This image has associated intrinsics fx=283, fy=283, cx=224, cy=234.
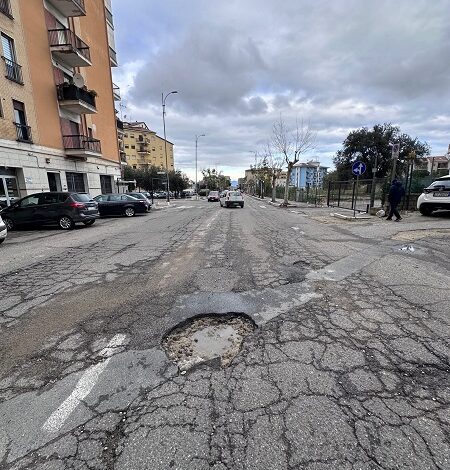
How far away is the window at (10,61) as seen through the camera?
15509 millimetres

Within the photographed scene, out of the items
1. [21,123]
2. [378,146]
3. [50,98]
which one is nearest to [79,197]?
[21,123]

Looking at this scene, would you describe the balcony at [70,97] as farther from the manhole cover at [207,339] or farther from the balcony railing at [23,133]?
the manhole cover at [207,339]

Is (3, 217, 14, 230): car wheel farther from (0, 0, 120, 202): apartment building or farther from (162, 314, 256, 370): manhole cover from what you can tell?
(162, 314, 256, 370): manhole cover

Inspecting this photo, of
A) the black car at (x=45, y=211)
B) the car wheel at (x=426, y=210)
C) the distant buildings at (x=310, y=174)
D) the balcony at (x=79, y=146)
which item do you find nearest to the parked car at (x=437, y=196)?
the car wheel at (x=426, y=210)

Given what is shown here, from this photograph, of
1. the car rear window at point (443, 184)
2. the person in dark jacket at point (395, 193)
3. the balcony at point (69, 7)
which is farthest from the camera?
the balcony at point (69, 7)

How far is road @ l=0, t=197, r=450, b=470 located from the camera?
179 cm

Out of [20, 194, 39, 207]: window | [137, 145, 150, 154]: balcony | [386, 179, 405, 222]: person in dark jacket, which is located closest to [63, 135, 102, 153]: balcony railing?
[20, 194, 39, 207]: window

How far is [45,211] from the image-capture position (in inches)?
481

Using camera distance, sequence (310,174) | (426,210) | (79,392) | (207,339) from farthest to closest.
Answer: (310,174) < (426,210) < (207,339) < (79,392)

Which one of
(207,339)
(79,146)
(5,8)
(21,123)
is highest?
(5,8)

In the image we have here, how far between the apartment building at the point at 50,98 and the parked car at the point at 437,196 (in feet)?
67.3

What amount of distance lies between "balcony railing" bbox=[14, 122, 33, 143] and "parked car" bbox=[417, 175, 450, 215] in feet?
68.4

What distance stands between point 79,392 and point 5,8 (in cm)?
2167

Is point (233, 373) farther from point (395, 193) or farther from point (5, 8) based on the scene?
point (5, 8)
